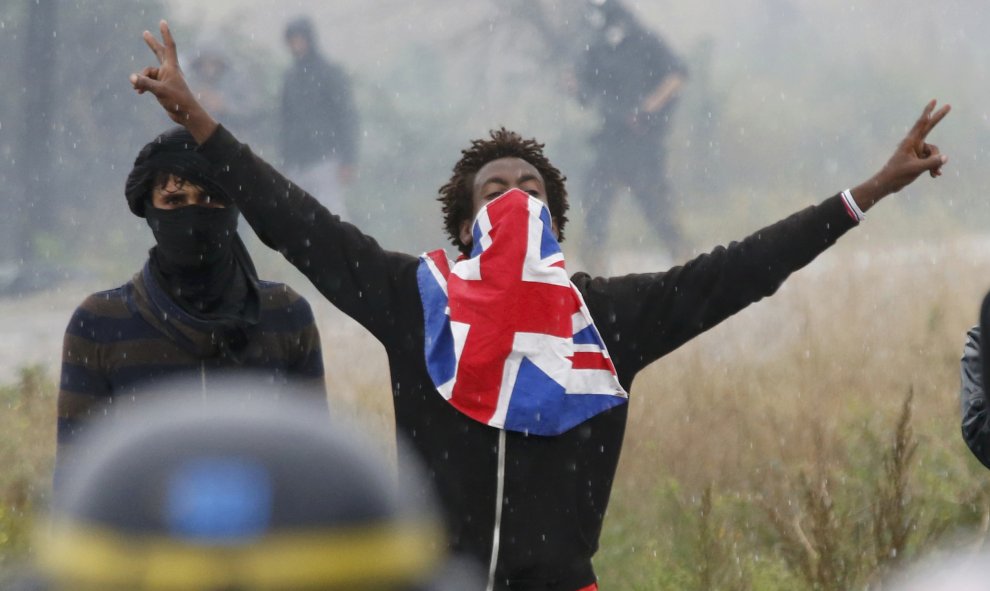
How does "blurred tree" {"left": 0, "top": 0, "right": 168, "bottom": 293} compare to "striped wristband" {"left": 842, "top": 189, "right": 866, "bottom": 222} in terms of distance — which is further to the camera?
"blurred tree" {"left": 0, "top": 0, "right": 168, "bottom": 293}

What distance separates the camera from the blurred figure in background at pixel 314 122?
426 inches

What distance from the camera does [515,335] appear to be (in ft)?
10.6

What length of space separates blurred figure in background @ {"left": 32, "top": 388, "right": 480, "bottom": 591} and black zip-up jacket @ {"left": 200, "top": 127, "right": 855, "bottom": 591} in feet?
6.31

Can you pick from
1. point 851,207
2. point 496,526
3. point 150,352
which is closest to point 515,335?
point 496,526

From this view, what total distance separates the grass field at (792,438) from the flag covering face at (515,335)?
170 cm

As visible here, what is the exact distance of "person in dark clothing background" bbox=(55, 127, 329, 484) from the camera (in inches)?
137

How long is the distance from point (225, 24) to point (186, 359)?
9.78 meters

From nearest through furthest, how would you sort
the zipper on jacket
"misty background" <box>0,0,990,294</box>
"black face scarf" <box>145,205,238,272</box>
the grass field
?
the zipper on jacket
"black face scarf" <box>145,205,238,272</box>
the grass field
"misty background" <box>0,0,990,294</box>

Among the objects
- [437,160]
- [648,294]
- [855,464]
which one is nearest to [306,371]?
[648,294]

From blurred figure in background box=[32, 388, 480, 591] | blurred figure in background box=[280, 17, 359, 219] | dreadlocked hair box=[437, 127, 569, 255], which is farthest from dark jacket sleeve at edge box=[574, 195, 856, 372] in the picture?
blurred figure in background box=[280, 17, 359, 219]

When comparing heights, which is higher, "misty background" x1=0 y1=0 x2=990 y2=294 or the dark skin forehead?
"misty background" x1=0 y1=0 x2=990 y2=294

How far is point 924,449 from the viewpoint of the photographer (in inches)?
241

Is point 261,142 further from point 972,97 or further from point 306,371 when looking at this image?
point 306,371

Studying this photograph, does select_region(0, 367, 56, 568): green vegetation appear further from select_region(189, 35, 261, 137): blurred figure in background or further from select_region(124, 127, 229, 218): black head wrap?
select_region(189, 35, 261, 137): blurred figure in background
